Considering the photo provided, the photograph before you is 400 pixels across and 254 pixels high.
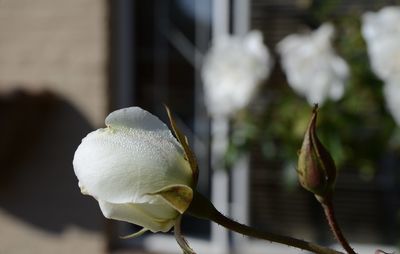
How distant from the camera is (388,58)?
155 centimetres

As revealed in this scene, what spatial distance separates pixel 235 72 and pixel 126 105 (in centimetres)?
96

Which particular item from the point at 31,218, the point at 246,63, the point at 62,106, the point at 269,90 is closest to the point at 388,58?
the point at 246,63

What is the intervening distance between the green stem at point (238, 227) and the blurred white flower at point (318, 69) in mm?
1143

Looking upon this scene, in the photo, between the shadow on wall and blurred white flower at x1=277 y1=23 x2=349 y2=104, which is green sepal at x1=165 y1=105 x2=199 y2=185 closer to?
blurred white flower at x1=277 y1=23 x2=349 y2=104

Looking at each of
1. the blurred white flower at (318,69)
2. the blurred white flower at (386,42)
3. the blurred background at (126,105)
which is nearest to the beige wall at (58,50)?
the blurred background at (126,105)

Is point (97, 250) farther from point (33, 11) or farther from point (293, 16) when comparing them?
point (293, 16)

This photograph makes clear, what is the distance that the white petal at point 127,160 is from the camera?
567 millimetres

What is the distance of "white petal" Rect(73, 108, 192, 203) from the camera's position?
1.86ft

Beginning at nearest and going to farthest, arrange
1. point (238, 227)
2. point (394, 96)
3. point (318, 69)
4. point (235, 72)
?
point (238, 227)
point (394, 96)
point (318, 69)
point (235, 72)

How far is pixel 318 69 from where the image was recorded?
1.75m

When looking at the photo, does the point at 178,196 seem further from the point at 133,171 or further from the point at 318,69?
the point at 318,69

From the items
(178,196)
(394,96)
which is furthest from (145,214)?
(394,96)

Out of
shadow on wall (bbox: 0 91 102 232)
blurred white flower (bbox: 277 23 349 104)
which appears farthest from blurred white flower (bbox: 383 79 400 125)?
shadow on wall (bbox: 0 91 102 232)

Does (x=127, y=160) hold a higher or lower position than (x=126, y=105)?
higher
